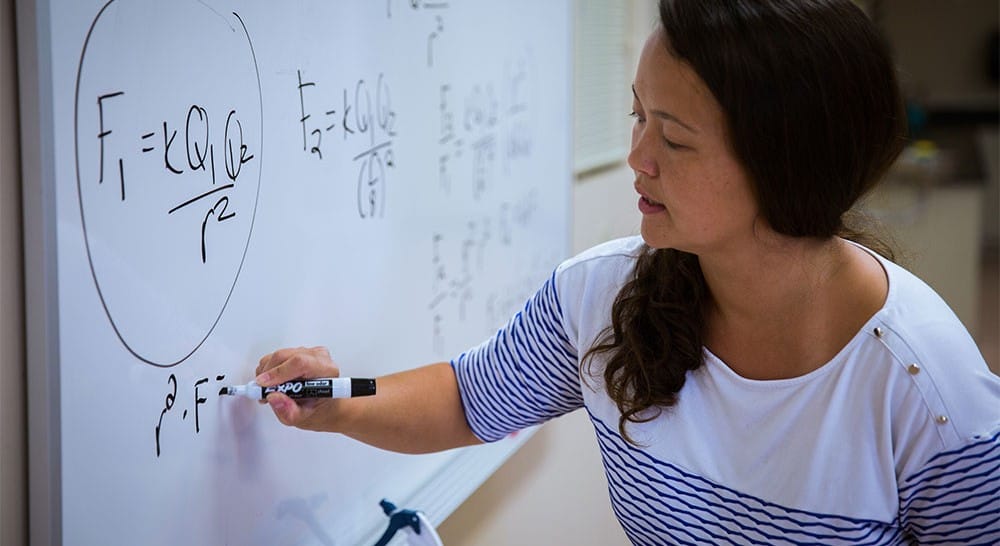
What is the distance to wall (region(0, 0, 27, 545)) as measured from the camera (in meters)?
0.76

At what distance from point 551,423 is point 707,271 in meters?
1.01

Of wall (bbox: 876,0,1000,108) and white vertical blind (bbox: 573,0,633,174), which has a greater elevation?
wall (bbox: 876,0,1000,108)

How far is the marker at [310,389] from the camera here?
1.01 m

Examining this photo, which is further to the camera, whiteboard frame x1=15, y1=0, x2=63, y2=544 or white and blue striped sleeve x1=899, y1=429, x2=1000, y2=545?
white and blue striped sleeve x1=899, y1=429, x2=1000, y2=545

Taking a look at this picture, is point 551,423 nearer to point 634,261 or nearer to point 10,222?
point 634,261

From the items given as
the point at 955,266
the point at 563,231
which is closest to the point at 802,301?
the point at 563,231

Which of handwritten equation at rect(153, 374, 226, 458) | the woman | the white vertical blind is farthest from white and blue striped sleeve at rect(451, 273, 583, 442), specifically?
the white vertical blind

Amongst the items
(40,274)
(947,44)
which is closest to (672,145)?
(40,274)

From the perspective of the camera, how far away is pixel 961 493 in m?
1.01

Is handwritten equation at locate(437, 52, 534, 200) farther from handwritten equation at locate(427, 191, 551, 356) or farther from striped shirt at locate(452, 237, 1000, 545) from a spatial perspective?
striped shirt at locate(452, 237, 1000, 545)

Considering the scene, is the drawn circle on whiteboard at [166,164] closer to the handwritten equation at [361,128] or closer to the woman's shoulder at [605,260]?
the handwritten equation at [361,128]

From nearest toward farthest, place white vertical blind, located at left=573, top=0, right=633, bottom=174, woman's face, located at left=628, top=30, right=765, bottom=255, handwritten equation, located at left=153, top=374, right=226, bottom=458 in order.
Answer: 1. handwritten equation, located at left=153, top=374, right=226, bottom=458
2. woman's face, located at left=628, top=30, right=765, bottom=255
3. white vertical blind, located at left=573, top=0, right=633, bottom=174

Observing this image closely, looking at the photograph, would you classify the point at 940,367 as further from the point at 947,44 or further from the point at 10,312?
the point at 947,44

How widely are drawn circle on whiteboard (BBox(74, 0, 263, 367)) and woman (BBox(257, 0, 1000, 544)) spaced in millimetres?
147
